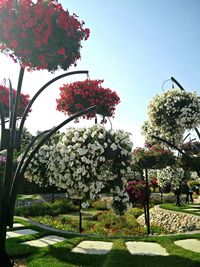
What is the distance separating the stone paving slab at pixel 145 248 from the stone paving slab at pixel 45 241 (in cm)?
166

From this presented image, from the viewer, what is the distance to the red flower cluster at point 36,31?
419 centimetres

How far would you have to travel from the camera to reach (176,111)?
712 cm

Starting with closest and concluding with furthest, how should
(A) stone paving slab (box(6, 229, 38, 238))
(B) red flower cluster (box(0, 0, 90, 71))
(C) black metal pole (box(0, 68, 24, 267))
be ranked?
(B) red flower cluster (box(0, 0, 90, 71)) < (C) black metal pole (box(0, 68, 24, 267)) < (A) stone paving slab (box(6, 229, 38, 238))

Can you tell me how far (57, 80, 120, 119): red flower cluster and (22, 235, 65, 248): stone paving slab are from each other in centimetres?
447

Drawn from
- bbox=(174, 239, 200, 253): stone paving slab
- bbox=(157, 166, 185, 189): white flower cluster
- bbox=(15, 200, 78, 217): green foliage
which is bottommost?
bbox=(174, 239, 200, 253): stone paving slab

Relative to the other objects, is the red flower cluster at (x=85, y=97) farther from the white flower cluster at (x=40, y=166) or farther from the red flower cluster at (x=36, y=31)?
the red flower cluster at (x=36, y=31)

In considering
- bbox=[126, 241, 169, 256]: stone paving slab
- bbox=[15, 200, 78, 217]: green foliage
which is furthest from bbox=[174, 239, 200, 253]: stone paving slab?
bbox=[15, 200, 78, 217]: green foliage

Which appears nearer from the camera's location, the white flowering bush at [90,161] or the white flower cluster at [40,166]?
the white flowering bush at [90,161]

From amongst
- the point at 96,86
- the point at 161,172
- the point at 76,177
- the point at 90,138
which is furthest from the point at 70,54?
the point at 161,172

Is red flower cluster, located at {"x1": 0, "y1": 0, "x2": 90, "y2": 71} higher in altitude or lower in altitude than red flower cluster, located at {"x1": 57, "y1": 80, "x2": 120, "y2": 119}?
lower

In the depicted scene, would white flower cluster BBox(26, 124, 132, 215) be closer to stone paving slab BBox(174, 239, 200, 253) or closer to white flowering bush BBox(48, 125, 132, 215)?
white flowering bush BBox(48, 125, 132, 215)

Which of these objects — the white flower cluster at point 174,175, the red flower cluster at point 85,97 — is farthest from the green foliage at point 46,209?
the red flower cluster at point 85,97

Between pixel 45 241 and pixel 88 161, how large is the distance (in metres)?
2.85

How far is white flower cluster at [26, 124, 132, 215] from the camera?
522cm
